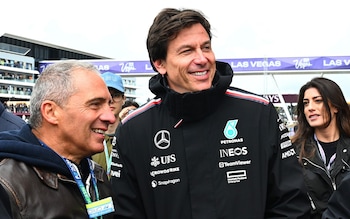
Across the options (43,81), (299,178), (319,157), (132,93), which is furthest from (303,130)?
(132,93)

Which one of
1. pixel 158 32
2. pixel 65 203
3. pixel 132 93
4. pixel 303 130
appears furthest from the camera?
pixel 132 93

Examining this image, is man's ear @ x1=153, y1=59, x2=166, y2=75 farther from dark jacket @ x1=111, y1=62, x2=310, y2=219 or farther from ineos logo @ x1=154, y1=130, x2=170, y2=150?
ineos logo @ x1=154, y1=130, x2=170, y2=150

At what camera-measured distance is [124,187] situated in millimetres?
2334

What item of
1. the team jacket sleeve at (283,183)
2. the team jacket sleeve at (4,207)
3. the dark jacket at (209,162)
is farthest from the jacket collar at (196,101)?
the team jacket sleeve at (4,207)

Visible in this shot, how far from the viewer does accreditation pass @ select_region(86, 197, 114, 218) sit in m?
2.10

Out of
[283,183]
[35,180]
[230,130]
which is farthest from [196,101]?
[35,180]

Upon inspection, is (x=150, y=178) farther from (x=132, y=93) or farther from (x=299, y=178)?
(x=132, y=93)

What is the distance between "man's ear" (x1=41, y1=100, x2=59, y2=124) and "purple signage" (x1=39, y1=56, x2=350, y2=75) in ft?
49.7

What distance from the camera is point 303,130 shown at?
4219 millimetres

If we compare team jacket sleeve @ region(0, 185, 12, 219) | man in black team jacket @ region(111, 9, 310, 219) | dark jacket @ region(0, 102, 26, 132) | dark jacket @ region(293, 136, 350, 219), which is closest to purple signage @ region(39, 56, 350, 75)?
dark jacket @ region(293, 136, 350, 219)

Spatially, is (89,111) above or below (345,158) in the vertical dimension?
above

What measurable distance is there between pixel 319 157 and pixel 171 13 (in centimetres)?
217

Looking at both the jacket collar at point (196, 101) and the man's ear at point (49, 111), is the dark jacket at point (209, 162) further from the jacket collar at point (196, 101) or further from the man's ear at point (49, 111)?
the man's ear at point (49, 111)

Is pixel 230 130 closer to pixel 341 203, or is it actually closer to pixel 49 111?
pixel 341 203
